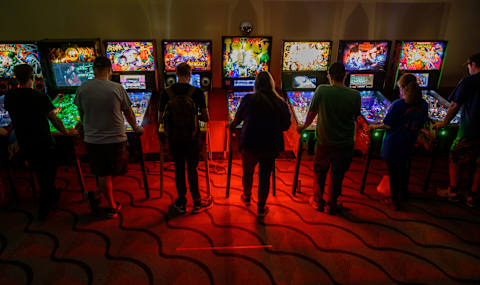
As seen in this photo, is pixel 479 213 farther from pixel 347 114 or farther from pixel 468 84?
pixel 347 114

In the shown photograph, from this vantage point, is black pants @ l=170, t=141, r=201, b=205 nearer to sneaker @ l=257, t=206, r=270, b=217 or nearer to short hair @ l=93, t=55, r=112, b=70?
sneaker @ l=257, t=206, r=270, b=217

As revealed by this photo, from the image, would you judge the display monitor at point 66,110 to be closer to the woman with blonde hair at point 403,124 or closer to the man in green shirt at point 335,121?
the man in green shirt at point 335,121

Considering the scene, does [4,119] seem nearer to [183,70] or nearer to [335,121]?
[183,70]

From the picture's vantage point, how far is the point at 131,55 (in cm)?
358

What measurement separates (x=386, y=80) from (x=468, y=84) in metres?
1.20

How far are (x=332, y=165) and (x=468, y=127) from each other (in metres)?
1.43

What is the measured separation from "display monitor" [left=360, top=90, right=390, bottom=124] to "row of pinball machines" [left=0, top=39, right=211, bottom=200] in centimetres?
190

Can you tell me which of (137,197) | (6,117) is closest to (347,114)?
(137,197)

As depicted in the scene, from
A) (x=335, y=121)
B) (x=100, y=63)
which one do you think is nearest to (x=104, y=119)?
(x=100, y=63)

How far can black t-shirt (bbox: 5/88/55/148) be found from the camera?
258 centimetres

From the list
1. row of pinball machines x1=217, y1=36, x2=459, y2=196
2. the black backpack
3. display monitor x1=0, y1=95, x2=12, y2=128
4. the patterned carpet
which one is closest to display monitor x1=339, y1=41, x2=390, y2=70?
row of pinball machines x1=217, y1=36, x2=459, y2=196

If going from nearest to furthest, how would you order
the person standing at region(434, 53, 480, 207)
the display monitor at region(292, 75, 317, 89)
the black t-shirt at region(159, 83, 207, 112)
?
the black t-shirt at region(159, 83, 207, 112) → the person standing at region(434, 53, 480, 207) → the display monitor at region(292, 75, 317, 89)

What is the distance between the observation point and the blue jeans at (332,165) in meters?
2.79

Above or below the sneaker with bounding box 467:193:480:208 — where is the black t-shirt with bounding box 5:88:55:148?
above
